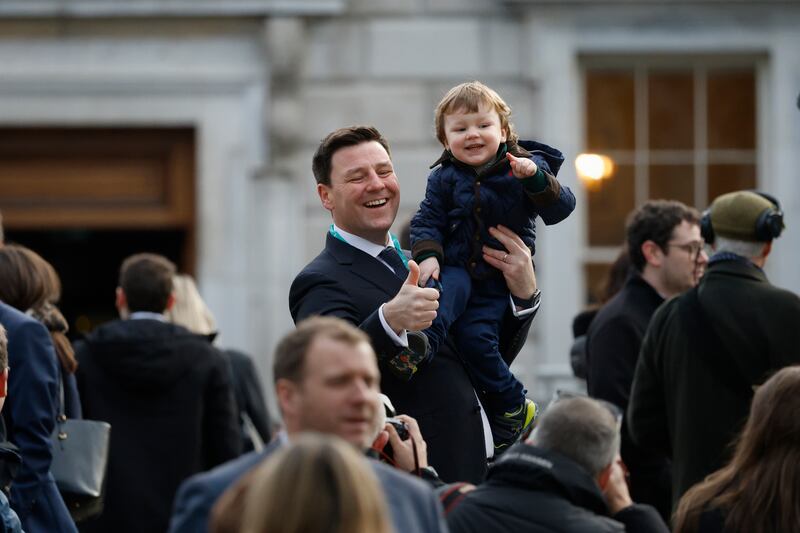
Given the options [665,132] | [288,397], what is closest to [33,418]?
[288,397]

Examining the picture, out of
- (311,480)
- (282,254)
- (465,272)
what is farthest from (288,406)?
(282,254)

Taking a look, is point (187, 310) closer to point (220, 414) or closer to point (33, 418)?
point (220, 414)

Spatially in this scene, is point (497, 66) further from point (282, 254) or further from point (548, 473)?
point (548, 473)

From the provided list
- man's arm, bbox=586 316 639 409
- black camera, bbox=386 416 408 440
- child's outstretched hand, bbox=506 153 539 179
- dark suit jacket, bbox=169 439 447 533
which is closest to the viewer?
dark suit jacket, bbox=169 439 447 533

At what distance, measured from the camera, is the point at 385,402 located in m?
4.70

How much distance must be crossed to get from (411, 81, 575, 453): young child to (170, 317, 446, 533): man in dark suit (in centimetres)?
142

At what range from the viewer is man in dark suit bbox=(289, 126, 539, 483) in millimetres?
5098

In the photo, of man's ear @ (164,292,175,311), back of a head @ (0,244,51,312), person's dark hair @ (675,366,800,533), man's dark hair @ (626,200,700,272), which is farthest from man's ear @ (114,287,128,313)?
person's dark hair @ (675,366,800,533)

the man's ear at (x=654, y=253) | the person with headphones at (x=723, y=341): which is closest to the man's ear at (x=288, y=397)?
the person with headphones at (x=723, y=341)

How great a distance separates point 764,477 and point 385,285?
127 cm

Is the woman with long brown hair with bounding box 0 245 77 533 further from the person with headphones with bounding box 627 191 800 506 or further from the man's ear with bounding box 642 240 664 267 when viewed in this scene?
the man's ear with bounding box 642 240 664 267

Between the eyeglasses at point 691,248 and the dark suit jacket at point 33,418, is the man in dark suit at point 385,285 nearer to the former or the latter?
the dark suit jacket at point 33,418

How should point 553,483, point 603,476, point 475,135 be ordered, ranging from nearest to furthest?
point 553,483 → point 603,476 → point 475,135

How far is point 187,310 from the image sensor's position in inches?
346
